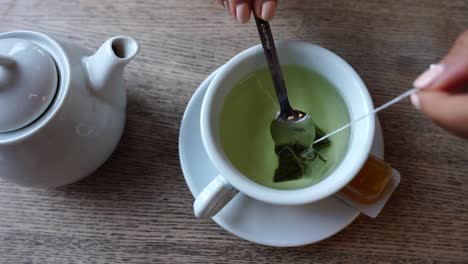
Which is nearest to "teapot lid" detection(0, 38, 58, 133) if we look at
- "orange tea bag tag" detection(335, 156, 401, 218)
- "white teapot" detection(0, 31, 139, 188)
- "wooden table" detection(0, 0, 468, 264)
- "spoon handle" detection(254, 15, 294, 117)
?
"white teapot" detection(0, 31, 139, 188)

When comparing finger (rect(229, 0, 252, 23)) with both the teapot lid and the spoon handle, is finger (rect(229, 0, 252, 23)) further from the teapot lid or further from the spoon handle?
the teapot lid

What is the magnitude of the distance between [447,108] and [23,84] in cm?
57

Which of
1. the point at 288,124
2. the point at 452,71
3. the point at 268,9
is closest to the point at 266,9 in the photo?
the point at 268,9

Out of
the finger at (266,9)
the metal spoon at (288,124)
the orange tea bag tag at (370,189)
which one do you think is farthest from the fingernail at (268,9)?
the orange tea bag tag at (370,189)

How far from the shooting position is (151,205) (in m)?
0.81

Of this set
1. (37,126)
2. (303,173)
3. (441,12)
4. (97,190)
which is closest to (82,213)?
(97,190)

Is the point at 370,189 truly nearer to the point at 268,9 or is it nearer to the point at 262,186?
the point at 262,186

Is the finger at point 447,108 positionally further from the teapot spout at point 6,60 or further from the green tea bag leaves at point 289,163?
the teapot spout at point 6,60

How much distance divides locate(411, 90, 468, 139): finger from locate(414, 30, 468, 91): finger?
11 mm

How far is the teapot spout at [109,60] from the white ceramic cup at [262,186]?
144mm

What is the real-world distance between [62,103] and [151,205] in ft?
0.85

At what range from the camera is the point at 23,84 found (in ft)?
2.09

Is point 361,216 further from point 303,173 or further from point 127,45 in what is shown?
point 127,45

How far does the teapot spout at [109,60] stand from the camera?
69 centimetres
